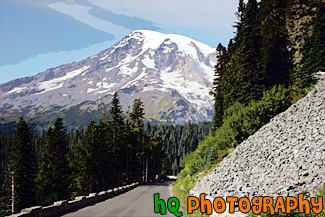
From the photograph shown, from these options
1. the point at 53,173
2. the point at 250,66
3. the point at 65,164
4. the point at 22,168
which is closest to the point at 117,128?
the point at 65,164

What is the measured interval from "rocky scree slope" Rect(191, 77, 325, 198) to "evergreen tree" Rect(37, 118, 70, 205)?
35678mm

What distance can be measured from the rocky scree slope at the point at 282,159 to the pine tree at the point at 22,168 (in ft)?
117

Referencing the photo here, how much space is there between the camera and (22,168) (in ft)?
162

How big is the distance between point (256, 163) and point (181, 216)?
758cm

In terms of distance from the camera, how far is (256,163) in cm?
1994

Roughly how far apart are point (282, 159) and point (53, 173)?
4252 centimetres

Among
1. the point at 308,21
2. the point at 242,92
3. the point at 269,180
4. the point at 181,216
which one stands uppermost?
the point at 308,21

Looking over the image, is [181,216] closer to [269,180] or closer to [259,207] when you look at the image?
[269,180]

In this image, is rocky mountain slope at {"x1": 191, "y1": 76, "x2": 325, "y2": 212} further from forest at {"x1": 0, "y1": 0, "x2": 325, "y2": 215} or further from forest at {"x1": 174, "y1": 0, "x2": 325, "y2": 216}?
forest at {"x1": 0, "y1": 0, "x2": 325, "y2": 215}

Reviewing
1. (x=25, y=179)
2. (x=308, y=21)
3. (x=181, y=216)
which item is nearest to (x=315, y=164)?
(x=181, y=216)

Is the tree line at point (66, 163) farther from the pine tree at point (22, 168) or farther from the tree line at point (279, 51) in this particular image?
the tree line at point (279, 51)

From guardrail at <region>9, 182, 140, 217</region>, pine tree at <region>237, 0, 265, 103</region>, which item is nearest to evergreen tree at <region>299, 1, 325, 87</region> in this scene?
pine tree at <region>237, 0, 265, 103</region>

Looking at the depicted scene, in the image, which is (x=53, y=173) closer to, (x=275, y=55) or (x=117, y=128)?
(x=117, y=128)

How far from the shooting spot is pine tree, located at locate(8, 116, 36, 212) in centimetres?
4797
